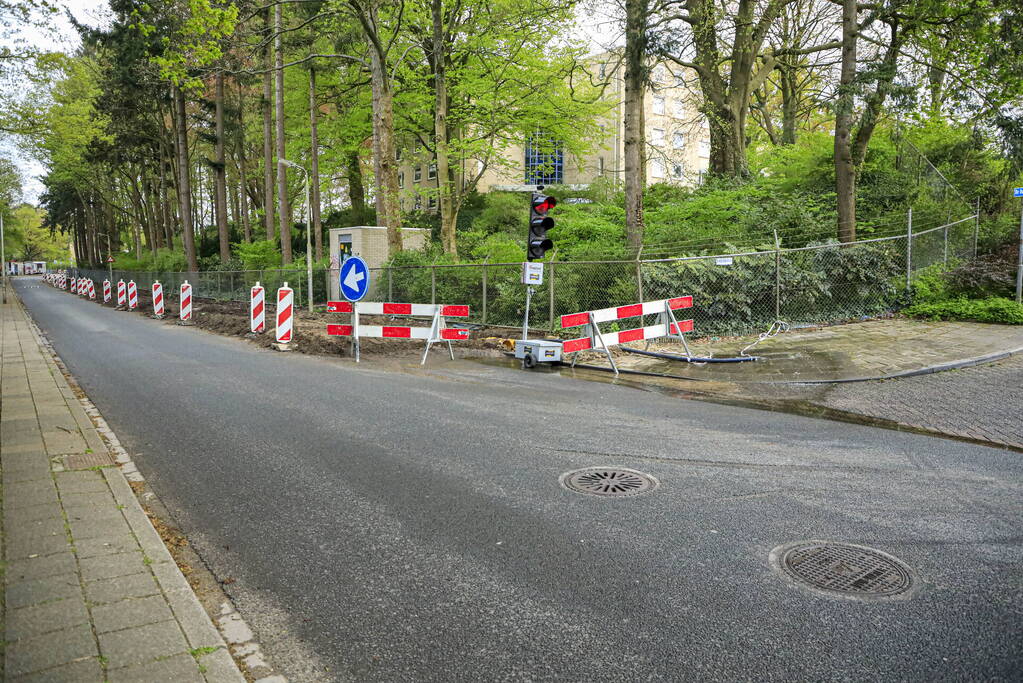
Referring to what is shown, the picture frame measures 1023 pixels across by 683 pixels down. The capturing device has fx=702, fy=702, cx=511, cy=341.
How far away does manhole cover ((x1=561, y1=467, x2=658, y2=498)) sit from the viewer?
5.12 meters

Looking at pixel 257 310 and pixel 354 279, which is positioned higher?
pixel 354 279

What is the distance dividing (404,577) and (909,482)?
12.8 feet

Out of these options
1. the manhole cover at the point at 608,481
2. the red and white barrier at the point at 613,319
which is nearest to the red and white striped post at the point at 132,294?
the red and white barrier at the point at 613,319

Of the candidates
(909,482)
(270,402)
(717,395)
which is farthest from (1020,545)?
(270,402)

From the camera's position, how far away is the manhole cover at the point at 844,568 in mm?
3566

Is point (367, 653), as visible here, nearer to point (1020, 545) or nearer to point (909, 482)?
point (1020, 545)

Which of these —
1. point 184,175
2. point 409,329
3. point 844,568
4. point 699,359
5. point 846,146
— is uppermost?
point 184,175

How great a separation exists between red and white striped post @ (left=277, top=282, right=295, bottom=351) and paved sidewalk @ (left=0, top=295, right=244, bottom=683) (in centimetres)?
892

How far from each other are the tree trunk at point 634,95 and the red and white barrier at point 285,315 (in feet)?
25.1

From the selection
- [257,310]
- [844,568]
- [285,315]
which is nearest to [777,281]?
[285,315]

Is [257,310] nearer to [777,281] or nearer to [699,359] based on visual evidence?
[699,359]

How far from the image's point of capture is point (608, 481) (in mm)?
5367

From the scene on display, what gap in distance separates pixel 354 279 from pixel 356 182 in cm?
2706

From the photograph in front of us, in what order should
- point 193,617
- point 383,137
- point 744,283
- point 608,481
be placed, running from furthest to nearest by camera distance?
1. point 383,137
2. point 744,283
3. point 608,481
4. point 193,617
